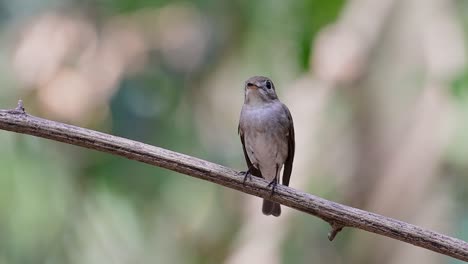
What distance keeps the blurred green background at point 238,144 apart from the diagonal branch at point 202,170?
5.09 feet

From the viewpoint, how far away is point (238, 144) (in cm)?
716

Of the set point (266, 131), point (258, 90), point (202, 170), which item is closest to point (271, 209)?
point (266, 131)

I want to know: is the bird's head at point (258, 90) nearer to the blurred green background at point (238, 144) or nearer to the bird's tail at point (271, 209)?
the blurred green background at point (238, 144)

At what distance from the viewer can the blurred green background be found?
18.4 ft

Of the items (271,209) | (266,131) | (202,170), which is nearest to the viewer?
(202,170)

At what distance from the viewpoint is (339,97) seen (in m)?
6.07

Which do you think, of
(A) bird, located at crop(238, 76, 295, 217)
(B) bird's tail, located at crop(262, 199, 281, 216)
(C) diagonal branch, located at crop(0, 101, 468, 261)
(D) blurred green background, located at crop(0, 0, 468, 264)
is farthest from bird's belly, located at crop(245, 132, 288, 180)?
(C) diagonal branch, located at crop(0, 101, 468, 261)

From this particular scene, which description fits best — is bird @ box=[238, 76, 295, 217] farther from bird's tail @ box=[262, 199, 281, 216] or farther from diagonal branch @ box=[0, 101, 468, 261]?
diagonal branch @ box=[0, 101, 468, 261]

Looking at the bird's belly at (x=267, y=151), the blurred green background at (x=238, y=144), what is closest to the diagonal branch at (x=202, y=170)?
the blurred green background at (x=238, y=144)

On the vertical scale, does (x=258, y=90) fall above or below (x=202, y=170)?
above

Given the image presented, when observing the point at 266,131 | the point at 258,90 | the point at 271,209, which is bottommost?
the point at 271,209

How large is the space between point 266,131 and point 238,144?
68.6 inches

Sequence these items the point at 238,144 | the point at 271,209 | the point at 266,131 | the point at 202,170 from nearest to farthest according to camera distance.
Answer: the point at 202,170 → the point at 266,131 → the point at 271,209 → the point at 238,144

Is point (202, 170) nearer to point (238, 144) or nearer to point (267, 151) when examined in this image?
point (267, 151)
